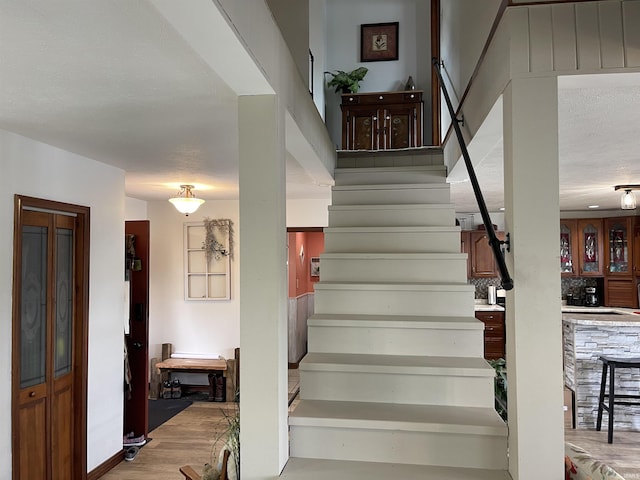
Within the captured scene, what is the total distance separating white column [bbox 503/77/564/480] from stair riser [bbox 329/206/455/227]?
1.62 metres

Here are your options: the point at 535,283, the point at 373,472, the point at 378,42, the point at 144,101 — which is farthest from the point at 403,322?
the point at 378,42

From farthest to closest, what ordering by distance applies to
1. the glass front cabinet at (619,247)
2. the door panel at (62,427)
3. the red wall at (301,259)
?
the red wall at (301,259), the glass front cabinet at (619,247), the door panel at (62,427)

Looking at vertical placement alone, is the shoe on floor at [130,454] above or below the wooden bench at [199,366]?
below

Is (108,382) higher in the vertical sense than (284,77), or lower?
lower

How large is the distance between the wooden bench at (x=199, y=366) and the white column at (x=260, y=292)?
13.1 ft

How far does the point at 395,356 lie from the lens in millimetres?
2369

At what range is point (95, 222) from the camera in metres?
3.57

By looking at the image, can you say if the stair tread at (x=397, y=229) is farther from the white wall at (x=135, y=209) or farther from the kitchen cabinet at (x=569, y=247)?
the kitchen cabinet at (x=569, y=247)

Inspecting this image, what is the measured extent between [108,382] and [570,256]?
6193mm

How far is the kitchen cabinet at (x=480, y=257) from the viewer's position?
6613mm

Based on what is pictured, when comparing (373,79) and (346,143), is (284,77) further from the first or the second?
(373,79)

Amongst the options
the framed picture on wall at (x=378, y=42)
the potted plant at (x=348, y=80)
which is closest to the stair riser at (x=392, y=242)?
the potted plant at (x=348, y=80)

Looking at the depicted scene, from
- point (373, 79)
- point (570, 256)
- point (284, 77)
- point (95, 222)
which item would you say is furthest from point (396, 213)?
point (570, 256)

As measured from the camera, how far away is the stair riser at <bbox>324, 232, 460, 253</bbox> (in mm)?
3000
